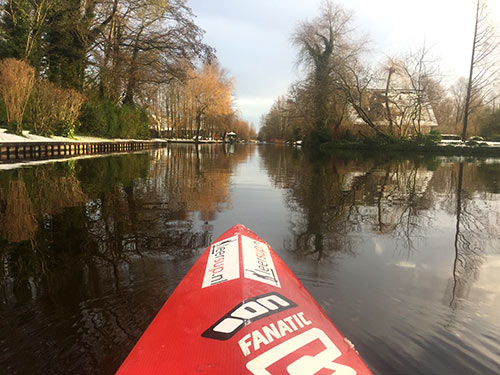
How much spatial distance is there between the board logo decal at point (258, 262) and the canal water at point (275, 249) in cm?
66

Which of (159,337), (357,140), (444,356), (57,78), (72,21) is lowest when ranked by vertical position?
(444,356)

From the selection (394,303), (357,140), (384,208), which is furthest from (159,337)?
(357,140)

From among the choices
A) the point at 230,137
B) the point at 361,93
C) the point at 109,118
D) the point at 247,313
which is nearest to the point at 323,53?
the point at 361,93

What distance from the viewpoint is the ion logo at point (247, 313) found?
5.20 feet

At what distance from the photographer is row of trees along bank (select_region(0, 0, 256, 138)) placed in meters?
18.8

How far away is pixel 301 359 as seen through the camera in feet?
4.67

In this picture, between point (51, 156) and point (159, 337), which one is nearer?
point (159, 337)

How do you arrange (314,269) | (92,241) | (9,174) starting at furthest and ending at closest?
(9,174) → (92,241) → (314,269)

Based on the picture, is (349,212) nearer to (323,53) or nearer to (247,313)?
(247,313)

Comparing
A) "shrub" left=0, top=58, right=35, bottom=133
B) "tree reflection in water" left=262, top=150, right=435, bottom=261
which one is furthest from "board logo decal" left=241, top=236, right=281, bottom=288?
"shrub" left=0, top=58, right=35, bottom=133

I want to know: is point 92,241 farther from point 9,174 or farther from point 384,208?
point 9,174

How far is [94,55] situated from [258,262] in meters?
26.1

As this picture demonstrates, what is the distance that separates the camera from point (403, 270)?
11.9 ft

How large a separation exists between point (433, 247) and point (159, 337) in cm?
406
